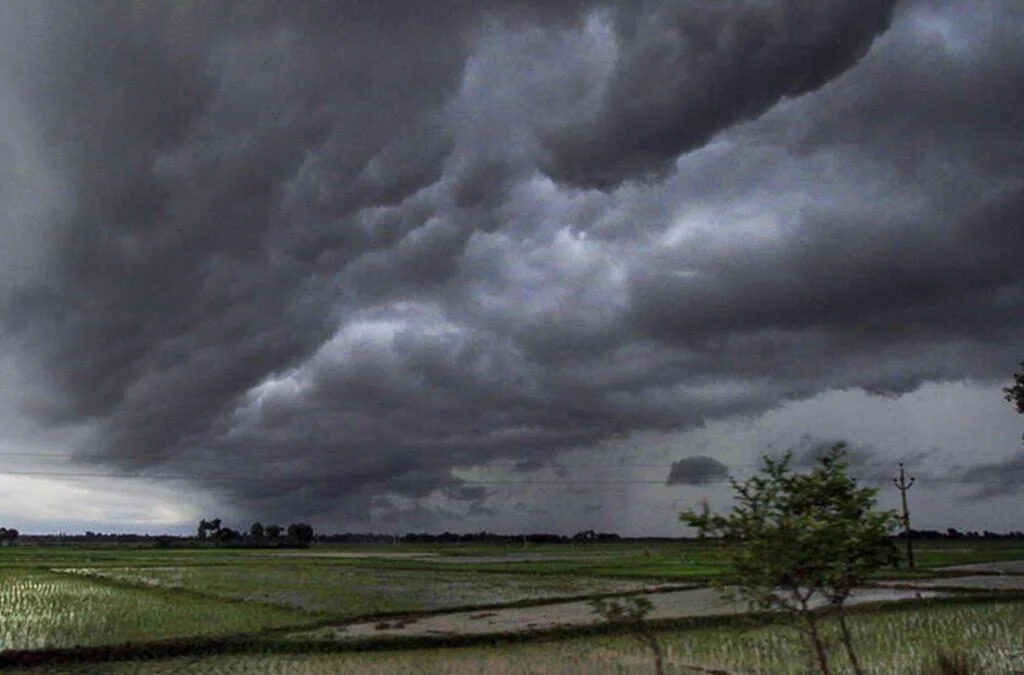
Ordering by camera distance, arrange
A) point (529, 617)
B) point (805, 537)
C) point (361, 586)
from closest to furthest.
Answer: point (805, 537)
point (529, 617)
point (361, 586)

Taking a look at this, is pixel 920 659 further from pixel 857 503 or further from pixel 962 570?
pixel 962 570

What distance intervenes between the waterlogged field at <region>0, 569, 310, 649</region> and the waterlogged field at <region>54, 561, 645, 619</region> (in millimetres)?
2429

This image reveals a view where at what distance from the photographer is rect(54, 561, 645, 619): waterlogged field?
111 ft

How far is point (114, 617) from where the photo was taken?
2856cm

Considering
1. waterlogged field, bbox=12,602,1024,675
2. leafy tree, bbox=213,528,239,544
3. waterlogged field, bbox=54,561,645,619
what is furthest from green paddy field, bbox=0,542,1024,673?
leafy tree, bbox=213,528,239,544

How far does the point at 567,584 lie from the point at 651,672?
27413mm

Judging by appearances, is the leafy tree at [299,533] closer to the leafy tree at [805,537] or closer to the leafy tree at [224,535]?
the leafy tree at [224,535]

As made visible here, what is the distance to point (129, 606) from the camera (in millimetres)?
32312

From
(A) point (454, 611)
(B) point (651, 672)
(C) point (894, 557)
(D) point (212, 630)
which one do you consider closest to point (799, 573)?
(C) point (894, 557)

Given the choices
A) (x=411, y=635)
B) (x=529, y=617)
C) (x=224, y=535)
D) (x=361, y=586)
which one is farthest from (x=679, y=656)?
(x=224, y=535)

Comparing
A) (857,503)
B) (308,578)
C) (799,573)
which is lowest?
(308,578)

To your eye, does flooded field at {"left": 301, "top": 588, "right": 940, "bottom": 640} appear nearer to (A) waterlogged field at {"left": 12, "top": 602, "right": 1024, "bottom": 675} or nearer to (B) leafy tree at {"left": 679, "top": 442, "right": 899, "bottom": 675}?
(A) waterlogged field at {"left": 12, "top": 602, "right": 1024, "bottom": 675}

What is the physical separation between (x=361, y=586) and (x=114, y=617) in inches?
666

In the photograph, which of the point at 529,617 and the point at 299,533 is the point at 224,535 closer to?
the point at 299,533
